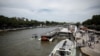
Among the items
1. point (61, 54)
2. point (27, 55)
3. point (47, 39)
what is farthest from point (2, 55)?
point (47, 39)

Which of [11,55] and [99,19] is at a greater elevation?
[99,19]

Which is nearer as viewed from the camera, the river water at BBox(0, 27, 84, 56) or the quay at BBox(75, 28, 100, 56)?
the quay at BBox(75, 28, 100, 56)

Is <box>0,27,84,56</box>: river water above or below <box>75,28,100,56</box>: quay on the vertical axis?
below

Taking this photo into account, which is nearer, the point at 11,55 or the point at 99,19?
the point at 11,55

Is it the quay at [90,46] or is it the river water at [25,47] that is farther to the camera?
the river water at [25,47]

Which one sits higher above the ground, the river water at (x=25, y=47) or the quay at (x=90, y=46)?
the quay at (x=90, y=46)

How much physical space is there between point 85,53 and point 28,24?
34.1 meters

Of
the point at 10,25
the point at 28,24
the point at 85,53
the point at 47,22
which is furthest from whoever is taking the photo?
the point at 47,22

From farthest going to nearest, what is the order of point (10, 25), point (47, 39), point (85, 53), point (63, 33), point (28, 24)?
point (28, 24) → point (10, 25) → point (63, 33) → point (47, 39) → point (85, 53)

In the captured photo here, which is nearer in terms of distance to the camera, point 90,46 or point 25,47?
point 90,46

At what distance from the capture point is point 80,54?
6.28 m

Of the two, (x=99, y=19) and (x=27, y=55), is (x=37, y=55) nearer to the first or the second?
(x=27, y=55)

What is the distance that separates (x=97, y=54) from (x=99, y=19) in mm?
18787

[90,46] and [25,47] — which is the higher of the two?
[90,46]
